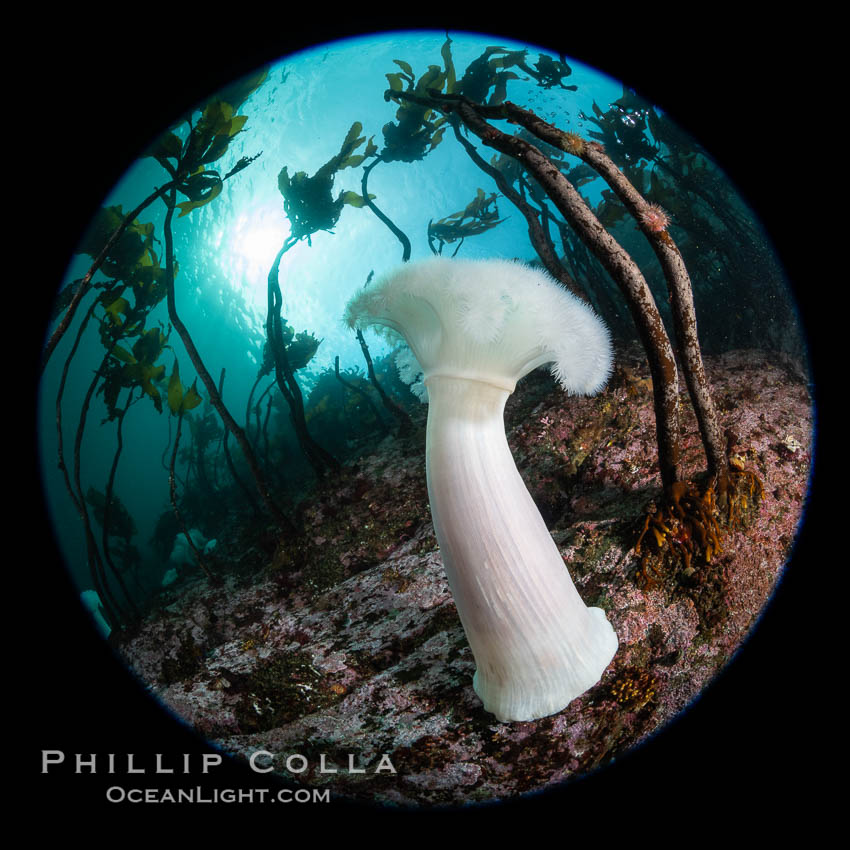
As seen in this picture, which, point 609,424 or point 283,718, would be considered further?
point 609,424

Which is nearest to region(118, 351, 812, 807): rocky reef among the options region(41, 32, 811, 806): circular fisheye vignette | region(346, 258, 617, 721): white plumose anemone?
region(41, 32, 811, 806): circular fisheye vignette

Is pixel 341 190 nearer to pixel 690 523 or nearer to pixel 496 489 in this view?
pixel 496 489

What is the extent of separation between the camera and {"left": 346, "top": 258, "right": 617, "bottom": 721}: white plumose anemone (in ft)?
4.65

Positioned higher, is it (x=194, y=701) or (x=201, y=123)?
(x=201, y=123)

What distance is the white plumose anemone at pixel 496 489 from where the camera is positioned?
1.42m

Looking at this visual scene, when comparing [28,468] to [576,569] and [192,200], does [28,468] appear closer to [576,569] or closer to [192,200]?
[192,200]

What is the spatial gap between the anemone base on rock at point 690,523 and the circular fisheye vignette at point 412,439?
12 mm

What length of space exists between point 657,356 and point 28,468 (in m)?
5.92

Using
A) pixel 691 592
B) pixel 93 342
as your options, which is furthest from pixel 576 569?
pixel 93 342

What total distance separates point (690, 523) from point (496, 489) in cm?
103

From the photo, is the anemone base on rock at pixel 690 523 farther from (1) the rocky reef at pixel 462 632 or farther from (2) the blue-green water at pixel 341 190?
(2) the blue-green water at pixel 341 190

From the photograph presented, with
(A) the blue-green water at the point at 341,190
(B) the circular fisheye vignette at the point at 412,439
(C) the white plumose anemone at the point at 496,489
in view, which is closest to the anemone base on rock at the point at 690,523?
(B) the circular fisheye vignette at the point at 412,439

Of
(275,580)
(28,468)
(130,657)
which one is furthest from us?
(28,468)

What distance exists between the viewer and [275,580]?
3.43m
